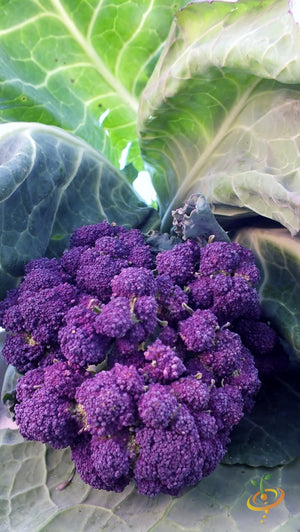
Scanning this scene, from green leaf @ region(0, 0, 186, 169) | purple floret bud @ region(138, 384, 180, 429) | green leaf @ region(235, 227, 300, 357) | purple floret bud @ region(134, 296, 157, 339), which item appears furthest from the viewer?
green leaf @ region(0, 0, 186, 169)

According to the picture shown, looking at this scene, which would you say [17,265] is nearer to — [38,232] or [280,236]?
[38,232]

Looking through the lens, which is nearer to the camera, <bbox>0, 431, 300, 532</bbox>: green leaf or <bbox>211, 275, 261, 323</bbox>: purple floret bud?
<bbox>0, 431, 300, 532</bbox>: green leaf

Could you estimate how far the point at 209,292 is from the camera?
4.21 ft

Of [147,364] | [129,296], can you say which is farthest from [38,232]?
[147,364]

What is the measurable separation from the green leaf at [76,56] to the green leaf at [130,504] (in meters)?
1.11

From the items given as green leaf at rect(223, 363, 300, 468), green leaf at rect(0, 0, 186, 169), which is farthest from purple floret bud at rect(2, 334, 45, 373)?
green leaf at rect(0, 0, 186, 169)

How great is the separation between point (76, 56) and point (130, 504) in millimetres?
1360

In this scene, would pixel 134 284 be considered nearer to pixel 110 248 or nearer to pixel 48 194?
pixel 110 248

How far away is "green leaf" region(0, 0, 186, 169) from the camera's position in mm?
1606

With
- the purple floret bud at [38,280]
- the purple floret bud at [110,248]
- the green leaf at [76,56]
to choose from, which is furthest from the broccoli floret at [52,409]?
the green leaf at [76,56]

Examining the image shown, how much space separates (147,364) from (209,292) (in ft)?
0.87

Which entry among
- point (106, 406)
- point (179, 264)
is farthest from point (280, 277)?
point (106, 406)

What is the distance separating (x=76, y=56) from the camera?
1.69 m

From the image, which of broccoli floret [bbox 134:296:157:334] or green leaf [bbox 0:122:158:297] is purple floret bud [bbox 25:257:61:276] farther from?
broccoli floret [bbox 134:296:157:334]
